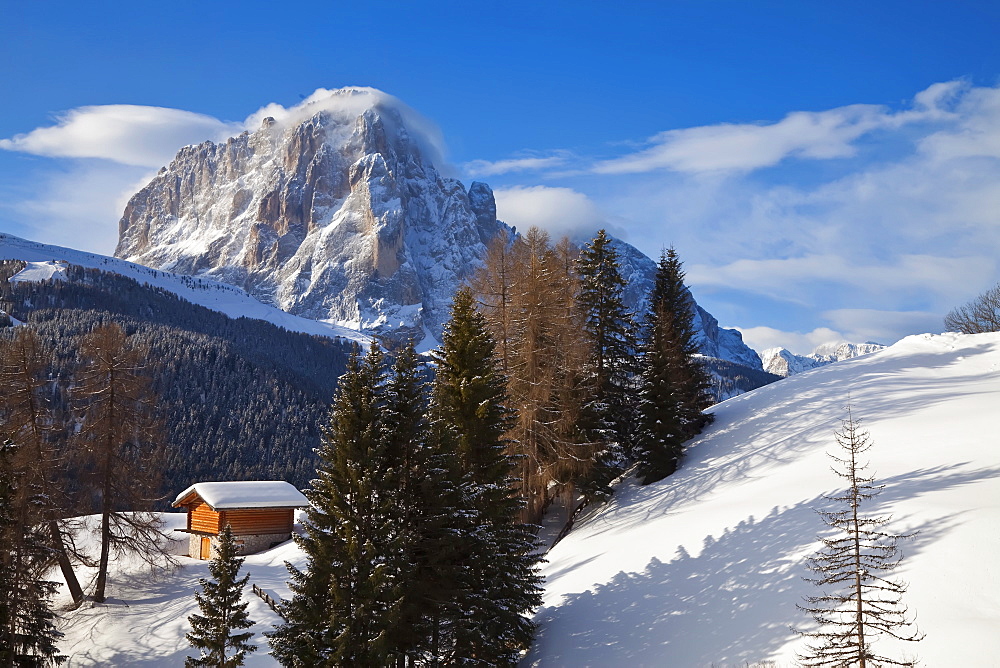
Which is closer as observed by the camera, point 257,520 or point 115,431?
point 115,431

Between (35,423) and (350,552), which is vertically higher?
(35,423)

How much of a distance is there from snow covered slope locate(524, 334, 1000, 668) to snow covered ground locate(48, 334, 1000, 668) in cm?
4

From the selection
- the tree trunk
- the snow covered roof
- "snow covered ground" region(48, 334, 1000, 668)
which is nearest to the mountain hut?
the snow covered roof

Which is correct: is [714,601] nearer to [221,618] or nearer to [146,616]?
[221,618]

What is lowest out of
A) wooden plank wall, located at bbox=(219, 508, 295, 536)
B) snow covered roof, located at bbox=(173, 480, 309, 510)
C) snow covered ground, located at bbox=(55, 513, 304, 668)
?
snow covered ground, located at bbox=(55, 513, 304, 668)

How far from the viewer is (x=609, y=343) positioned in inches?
1294

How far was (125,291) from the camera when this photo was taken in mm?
189750

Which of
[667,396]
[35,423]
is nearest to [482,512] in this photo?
[667,396]

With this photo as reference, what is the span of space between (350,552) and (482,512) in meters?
4.74

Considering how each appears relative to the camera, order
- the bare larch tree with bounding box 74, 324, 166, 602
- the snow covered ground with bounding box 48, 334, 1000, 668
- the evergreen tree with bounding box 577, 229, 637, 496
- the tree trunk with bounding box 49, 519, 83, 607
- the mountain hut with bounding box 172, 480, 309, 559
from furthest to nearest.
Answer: the mountain hut with bounding box 172, 480, 309, 559 < the evergreen tree with bounding box 577, 229, 637, 496 < the bare larch tree with bounding box 74, 324, 166, 602 < the tree trunk with bounding box 49, 519, 83, 607 < the snow covered ground with bounding box 48, 334, 1000, 668

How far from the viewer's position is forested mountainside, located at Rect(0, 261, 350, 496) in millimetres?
107875

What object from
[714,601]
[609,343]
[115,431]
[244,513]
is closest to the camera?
[714,601]

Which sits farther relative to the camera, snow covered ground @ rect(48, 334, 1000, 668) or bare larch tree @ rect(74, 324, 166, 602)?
bare larch tree @ rect(74, 324, 166, 602)

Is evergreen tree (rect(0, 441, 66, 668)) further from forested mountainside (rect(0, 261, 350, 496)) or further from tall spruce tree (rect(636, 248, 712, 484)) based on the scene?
forested mountainside (rect(0, 261, 350, 496))
